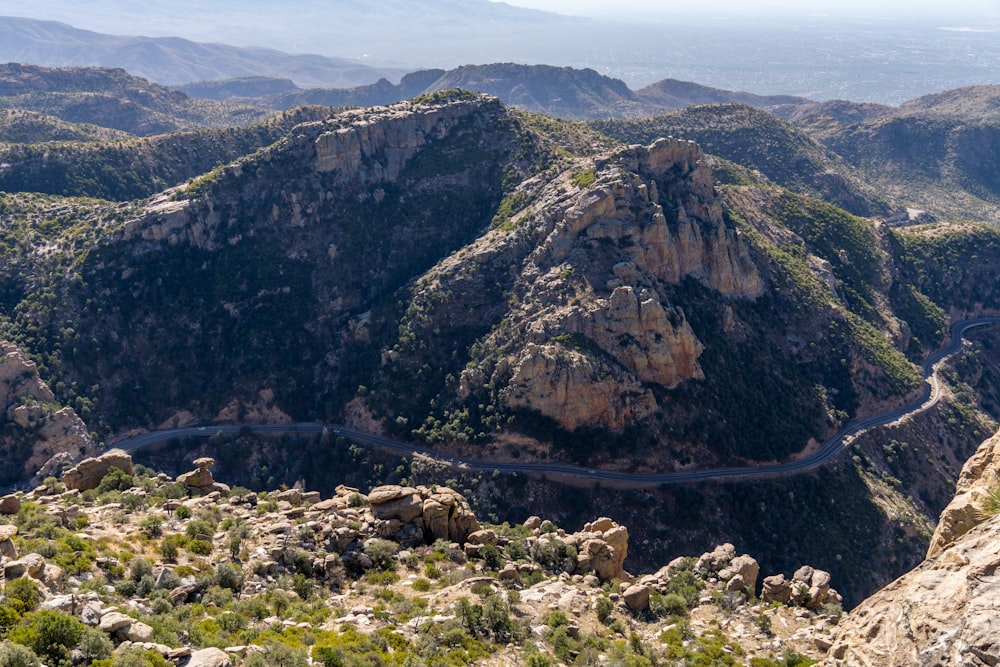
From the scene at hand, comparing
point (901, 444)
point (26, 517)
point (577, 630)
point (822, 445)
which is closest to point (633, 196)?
point (822, 445)

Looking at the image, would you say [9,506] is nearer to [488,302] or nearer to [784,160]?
[488,302]

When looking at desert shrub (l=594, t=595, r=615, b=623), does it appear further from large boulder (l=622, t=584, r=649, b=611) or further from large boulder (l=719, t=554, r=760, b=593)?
large boulder (l=719, t=554, r=760, b=593)

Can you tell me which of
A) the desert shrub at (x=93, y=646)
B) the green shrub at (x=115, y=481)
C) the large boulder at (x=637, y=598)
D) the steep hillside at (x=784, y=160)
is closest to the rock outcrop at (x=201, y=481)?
the green shrub at (x=115, y=481)

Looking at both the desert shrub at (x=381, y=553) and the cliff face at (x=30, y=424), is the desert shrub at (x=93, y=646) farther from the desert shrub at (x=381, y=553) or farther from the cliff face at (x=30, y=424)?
the cliff face at (x=30, y=424)

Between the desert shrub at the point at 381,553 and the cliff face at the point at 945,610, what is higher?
the cliff face at the point at 945,610

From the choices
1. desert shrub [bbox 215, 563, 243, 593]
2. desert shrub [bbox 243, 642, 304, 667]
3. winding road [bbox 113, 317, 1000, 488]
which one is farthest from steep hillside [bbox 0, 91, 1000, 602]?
desert shrub [bbox 243, 642, 304, 667]

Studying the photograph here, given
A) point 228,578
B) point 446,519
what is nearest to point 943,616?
point 446,519
